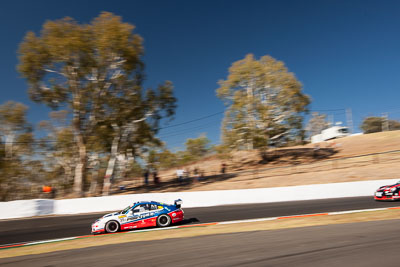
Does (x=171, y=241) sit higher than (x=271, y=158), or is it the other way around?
(x=271, y=158)

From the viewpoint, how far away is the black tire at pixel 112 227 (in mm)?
10522

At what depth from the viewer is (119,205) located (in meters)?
18.5

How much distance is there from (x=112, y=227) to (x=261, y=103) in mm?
26052

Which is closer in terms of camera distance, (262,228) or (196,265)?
A: (196,265)

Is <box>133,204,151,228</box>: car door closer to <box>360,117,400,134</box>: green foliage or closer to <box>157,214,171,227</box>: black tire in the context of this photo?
<box>157,214,171,227</box>: black tire

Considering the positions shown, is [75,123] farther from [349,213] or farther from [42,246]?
[349,213]

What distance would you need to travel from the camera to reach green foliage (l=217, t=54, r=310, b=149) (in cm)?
3259

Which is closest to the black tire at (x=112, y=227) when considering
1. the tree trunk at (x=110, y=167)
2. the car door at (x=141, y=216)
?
the car door at (x=141, y=216)

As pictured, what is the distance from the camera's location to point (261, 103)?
33219 millimetres

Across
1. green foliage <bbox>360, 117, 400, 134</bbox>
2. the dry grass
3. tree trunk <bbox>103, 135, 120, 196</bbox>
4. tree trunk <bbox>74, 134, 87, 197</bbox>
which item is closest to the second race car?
the dry grass

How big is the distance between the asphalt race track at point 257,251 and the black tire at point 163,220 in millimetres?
2760

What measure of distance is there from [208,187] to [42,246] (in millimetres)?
18358

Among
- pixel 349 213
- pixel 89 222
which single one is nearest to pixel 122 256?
pixel 89 222

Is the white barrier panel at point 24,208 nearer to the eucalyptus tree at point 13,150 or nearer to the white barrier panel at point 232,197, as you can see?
the white barrier panel at point 232,197
